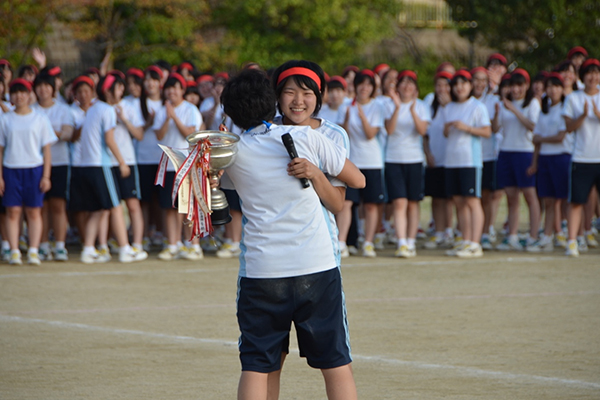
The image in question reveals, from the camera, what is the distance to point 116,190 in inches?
402

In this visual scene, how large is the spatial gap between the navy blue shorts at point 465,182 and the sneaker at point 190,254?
3.14 metres

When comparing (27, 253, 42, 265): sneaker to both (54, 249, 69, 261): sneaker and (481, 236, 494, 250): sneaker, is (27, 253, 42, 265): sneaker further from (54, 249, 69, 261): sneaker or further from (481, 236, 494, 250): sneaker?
(481, 236, 494, 250): sneaker

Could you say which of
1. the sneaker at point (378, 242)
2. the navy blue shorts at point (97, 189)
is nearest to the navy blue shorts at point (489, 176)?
the sneaker at point (378, 242)

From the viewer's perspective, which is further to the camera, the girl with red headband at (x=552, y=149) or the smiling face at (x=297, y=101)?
the girl with red headband at (x=552, y=149)

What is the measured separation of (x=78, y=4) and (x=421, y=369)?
20.3m

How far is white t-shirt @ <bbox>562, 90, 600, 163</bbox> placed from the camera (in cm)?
997

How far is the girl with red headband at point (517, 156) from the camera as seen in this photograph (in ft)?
35.5

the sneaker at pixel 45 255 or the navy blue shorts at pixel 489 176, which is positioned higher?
the navy blue shorts at pixel 489 176

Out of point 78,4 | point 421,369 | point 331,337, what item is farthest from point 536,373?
point 78,4

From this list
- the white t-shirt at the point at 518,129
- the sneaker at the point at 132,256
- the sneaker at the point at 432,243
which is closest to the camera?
the sneaker at the point at 132,256

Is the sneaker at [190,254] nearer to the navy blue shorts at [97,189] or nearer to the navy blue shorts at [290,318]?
the navy blue shorts at [97,189]

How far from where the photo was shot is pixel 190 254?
34.5 feet

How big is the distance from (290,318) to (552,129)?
7.27m

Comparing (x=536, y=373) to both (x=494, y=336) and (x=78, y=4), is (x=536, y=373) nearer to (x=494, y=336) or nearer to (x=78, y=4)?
(x=494, y=336)
